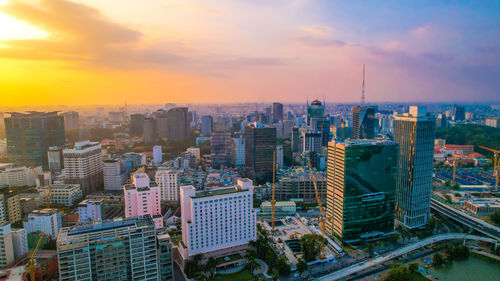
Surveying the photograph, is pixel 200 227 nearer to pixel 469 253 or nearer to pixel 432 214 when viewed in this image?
pixel 469 253

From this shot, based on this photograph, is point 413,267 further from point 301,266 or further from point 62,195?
point 62,195

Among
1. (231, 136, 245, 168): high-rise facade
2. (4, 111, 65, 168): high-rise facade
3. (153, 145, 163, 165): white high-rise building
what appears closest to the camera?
(4, 111, 65, 168): high-rise facade

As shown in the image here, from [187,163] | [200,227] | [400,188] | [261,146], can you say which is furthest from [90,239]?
[187,163]

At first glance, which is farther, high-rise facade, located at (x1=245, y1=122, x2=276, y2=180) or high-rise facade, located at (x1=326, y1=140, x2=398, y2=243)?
high-rise facade, located at (x1=245, y1=122, x2=276, y2=180)

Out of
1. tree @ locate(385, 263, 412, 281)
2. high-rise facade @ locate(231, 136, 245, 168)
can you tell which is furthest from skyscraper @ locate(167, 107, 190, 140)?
tree @ locate(385, 263, 412, 281)

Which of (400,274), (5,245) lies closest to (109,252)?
(5,245)

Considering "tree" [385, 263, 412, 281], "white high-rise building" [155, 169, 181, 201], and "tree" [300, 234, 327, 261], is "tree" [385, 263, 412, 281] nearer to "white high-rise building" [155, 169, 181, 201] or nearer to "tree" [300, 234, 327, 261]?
"tree" [300, 234, 327, 261]

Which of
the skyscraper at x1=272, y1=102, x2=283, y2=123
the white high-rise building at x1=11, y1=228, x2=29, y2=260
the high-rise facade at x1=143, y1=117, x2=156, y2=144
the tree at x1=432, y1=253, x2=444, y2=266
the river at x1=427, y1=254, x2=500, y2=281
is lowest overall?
the river at x1=427, y1=254, x2=500, y2=281

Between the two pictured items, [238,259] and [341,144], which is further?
[341,144]
